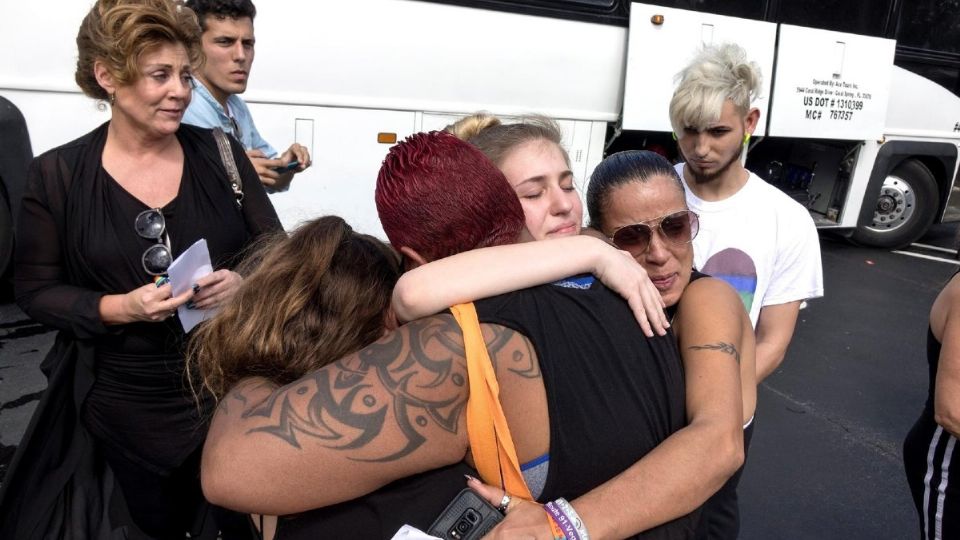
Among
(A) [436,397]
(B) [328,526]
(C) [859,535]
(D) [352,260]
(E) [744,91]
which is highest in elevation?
(E) [744,91]

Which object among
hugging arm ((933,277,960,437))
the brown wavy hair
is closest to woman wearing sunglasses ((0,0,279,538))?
the brown wavy hair

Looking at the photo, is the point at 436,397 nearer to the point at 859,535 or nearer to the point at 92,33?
the point at 92,33

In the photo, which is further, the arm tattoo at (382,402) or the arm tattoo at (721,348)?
the arm tattoo at (721,348)

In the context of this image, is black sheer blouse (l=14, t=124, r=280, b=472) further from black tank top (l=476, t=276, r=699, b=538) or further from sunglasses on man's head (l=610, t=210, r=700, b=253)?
black tank top (l=476, t=276, r=699, b=538)

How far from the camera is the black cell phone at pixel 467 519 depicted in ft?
3.99

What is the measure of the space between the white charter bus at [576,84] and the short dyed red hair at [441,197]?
3.62 m

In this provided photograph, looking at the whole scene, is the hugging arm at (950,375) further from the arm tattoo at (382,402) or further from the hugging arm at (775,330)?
the arm tattoo at (382,402)

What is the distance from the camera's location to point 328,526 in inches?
49.4

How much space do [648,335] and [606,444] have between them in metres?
0.22

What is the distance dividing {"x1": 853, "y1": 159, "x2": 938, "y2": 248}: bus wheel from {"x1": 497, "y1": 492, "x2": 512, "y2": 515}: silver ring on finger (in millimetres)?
8060

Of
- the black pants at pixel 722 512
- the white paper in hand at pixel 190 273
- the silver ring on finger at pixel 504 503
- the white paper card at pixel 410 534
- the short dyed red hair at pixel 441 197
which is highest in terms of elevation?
the short dyed red hair at pixel 441 197

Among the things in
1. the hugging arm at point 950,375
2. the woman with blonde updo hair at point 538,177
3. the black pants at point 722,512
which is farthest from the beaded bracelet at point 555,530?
the hugging arm at point 950,375

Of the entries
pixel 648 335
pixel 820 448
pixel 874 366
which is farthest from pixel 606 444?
pixel 874 366

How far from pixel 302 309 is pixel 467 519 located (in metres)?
0.49
